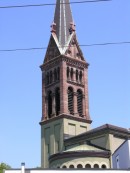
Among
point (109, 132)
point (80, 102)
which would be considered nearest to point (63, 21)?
point (80, 102)

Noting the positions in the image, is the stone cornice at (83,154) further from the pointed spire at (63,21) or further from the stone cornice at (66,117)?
the pointed spire at (63,21)

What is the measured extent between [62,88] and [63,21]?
13611 millimetres

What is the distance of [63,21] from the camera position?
7650cm

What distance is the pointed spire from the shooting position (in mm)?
75500

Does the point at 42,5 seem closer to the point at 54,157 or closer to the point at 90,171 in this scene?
the point at 90,171

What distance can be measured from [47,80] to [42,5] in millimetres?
52704

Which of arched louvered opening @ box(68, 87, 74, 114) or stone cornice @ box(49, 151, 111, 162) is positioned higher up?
arched louvered opening @ box(68, 87, 74, 114)

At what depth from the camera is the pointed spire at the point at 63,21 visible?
75.5 m

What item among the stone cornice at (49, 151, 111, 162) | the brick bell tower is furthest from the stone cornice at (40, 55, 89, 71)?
the stone cornice at (49, 151, 111, 162)

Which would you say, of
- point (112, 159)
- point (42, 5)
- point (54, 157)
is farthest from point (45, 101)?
point (42, 5)

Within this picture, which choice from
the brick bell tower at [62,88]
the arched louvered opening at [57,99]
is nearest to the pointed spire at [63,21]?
the brick bell tower at [62,88]

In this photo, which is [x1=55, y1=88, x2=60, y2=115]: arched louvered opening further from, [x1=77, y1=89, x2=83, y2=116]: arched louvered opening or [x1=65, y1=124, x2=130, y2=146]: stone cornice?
[x1=65, y1=124, x2=130, y2=146]: stone cornice

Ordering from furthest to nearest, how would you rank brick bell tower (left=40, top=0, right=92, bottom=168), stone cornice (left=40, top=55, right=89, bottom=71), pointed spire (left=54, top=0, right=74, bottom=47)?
pointed spire (left=54, top=0, right=74, bottom=47) < stone cornice (left=40, top=55, right=89, bottom=71) < brick bell tower (left=40, top=0, right=92, bottom=168)

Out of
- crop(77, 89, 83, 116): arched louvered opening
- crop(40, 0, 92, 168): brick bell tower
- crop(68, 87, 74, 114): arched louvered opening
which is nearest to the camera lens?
crop(40, 0, 92, 168): brick bell tower
